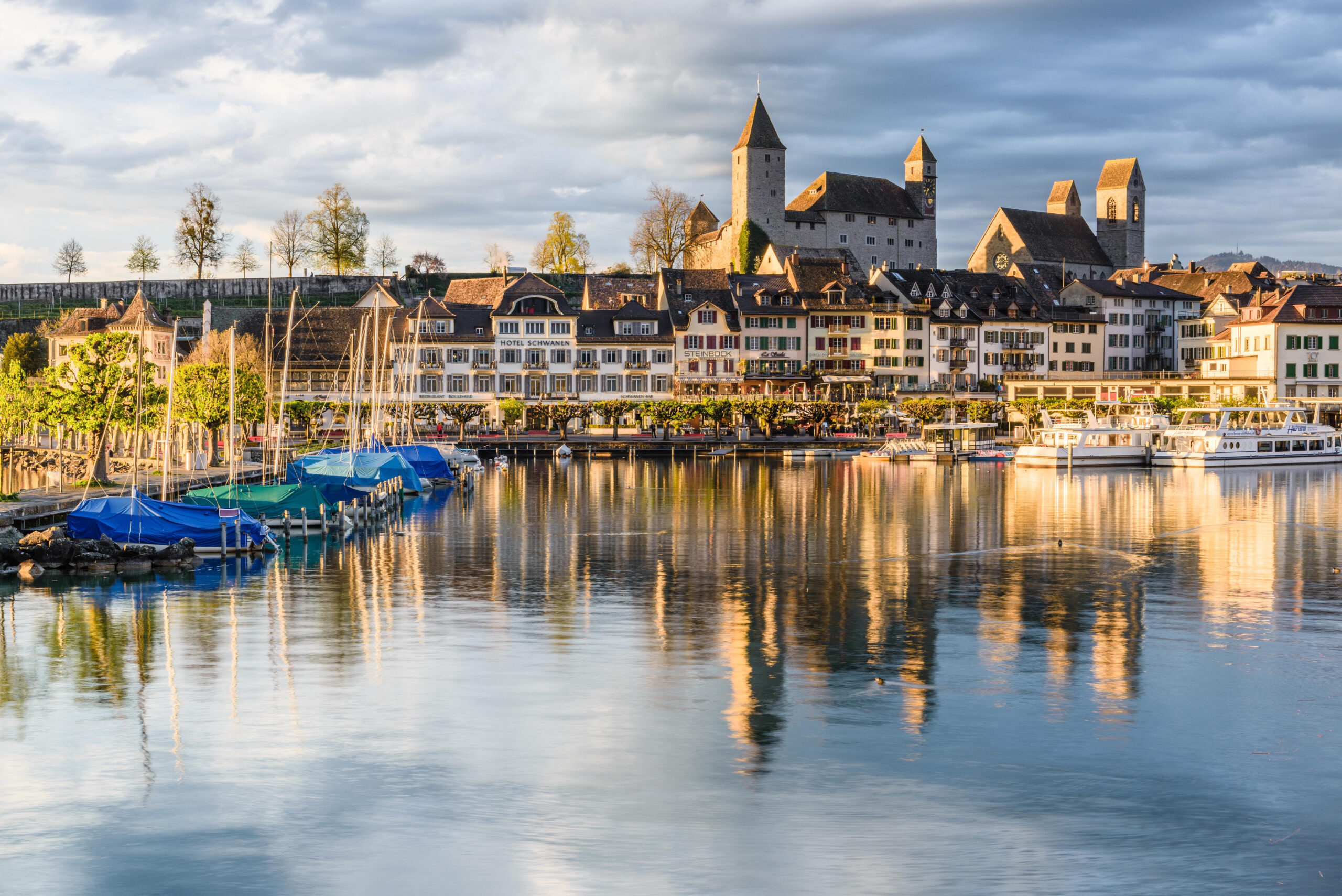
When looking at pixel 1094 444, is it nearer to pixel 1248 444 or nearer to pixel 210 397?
pixel 1248 444

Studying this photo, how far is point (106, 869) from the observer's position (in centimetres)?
1673

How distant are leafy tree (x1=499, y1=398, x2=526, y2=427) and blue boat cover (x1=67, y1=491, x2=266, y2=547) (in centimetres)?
Result: 7031

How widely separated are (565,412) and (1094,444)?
43172 millimetres

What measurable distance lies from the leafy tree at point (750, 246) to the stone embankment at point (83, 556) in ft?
345

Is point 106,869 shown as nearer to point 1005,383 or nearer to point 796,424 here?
point 796,424

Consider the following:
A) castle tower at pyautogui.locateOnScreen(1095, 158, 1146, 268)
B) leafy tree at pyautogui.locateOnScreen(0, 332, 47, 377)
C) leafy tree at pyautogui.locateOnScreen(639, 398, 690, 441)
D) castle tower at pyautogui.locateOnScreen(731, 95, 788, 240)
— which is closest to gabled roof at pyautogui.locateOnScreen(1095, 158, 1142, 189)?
castle tower at pyautogui.locateOnScreen(1095, 158, 1146, 268)

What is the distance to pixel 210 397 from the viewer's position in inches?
3078

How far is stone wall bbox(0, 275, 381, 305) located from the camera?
497 feet

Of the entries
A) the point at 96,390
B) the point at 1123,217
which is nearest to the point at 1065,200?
the point at 1123,217

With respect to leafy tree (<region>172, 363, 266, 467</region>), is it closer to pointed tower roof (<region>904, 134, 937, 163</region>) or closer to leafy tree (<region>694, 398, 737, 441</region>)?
leafy tree (<region>694, 398, 737, 441</region>)

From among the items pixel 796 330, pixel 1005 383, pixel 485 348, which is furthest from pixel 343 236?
pixel 1005 383

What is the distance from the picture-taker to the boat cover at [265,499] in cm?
4772

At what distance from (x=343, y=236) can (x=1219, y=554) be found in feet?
402

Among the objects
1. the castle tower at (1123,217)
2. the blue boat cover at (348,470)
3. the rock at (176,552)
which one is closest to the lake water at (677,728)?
the rock at (176,552)
